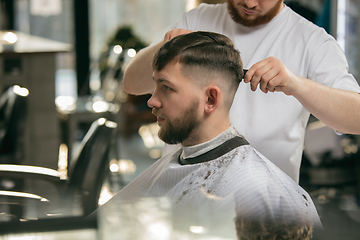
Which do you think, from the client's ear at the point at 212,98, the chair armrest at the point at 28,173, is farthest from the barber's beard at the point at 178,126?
the chair armrest at the point at 28,173

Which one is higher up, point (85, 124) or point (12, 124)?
point (85, 124)

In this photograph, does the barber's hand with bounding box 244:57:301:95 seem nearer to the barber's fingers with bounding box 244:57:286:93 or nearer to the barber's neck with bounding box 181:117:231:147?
the barber's fingers with bounding box 244:57:286:93

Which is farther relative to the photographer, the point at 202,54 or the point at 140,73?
the point at 140,73

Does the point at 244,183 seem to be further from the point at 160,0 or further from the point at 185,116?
the point at 160,0

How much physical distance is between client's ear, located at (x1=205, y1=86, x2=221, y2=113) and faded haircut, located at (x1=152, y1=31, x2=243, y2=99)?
4 centimetres

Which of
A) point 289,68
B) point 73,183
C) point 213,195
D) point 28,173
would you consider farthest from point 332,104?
point 28,173

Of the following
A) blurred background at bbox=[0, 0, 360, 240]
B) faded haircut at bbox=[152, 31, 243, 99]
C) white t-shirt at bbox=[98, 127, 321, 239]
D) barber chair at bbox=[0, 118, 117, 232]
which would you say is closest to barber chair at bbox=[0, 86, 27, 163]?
blurred background at bbox=[0, 0, 360, 240]

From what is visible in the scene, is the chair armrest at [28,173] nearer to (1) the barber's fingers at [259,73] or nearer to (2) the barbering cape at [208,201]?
(2) the barbering cape at [208,201]

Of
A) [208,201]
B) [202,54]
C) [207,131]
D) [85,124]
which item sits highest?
[85,124]

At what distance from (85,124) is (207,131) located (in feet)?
9.50

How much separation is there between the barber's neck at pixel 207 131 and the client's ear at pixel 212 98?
0.13 feet

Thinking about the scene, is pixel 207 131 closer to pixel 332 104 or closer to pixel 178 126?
pixel 178 126

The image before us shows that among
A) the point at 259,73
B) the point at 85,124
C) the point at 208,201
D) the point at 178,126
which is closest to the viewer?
the point at 208,201

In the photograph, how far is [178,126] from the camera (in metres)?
1.01
